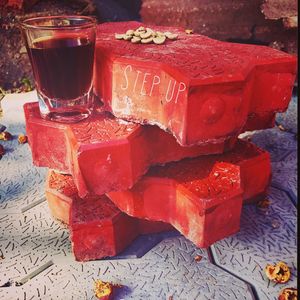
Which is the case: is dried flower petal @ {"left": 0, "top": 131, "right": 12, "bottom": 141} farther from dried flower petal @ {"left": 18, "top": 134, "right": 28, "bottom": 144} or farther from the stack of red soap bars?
the stack of red soap bars

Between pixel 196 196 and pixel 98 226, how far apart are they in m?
0.33

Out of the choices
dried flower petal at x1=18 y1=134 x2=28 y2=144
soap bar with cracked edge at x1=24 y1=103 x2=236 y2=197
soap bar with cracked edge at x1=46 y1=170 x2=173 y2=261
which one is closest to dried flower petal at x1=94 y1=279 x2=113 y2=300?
soap bar with cracked edge at x1=46 y1=170 x2=173 y2=261

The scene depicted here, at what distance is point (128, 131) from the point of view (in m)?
1.02

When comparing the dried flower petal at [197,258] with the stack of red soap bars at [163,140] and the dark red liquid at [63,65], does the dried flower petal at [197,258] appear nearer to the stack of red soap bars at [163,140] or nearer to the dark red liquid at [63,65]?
the stack of red soap bars at [163,140]

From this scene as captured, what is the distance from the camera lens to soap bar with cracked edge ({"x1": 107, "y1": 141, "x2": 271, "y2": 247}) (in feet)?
3.36

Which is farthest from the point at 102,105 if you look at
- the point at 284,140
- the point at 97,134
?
the point at 284,140

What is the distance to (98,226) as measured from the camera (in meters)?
1.11

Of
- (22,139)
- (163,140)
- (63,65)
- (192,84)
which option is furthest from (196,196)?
(22,139)

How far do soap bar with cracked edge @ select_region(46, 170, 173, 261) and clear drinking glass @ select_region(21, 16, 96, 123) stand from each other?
0.28m

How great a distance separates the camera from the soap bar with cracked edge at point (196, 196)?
103 cm

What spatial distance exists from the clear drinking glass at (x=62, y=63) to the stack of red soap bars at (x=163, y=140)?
50 millimetres

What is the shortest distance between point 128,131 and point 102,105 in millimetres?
241

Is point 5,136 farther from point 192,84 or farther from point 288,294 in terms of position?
point 288,294

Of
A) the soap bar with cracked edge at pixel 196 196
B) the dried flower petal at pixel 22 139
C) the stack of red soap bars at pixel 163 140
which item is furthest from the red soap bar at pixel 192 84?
the dried flower petal at pixel 22 139
